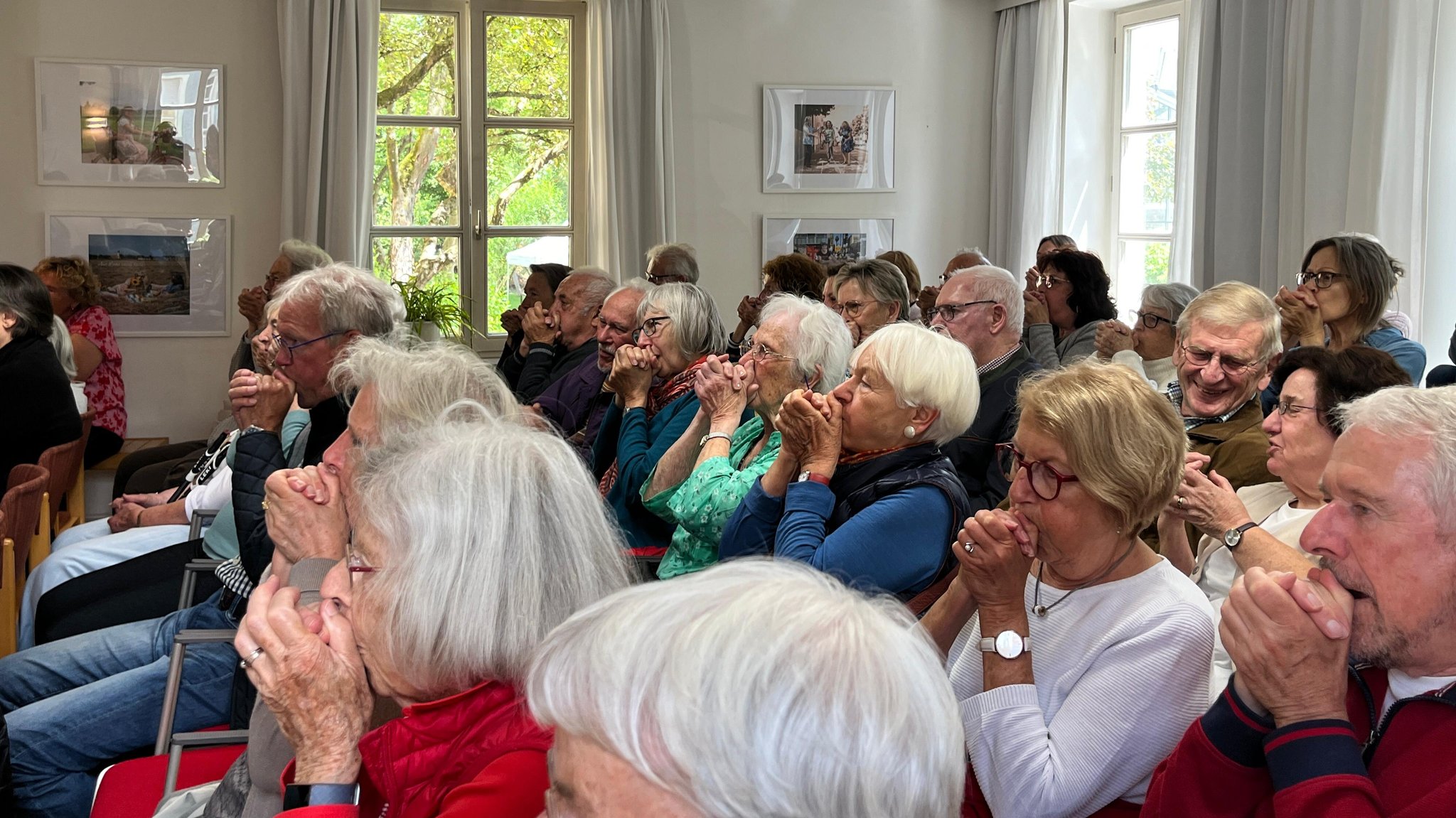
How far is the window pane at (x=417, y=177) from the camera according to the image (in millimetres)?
7867

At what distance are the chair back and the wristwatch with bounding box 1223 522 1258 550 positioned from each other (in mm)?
3052

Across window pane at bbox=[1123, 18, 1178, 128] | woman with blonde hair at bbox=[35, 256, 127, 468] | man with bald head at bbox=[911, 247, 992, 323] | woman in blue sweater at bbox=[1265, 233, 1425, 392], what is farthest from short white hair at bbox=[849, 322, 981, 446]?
woman with blonde hair at bbox=[35, 256, 127, 468]

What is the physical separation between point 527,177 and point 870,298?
13.6 feet

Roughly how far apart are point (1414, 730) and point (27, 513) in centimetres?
364

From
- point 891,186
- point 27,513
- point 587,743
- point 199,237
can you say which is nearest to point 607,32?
point 891,186

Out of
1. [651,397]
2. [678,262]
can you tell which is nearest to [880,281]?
[651,397]

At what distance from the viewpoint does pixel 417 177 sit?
7.93m

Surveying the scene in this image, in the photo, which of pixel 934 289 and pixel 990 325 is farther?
pixel 934 289

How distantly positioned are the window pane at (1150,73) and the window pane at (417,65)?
173 inches

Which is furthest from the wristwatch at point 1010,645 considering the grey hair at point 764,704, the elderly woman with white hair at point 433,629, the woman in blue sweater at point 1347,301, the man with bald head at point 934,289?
the man with bald head at point 934,289

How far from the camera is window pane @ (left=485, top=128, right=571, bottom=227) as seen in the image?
8008 millimetres

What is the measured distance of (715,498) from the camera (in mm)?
2811

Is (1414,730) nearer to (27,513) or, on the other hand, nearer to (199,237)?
(27,513)

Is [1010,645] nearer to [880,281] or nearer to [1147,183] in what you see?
[880,281]
